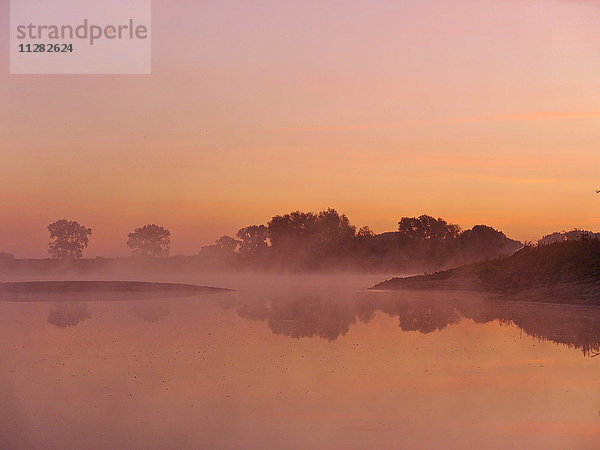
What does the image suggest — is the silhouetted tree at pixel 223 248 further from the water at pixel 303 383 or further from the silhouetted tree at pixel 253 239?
the water at pixel 303 383

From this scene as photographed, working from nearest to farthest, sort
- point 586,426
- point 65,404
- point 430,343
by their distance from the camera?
point 586,426 < point 65,404 < point 430,343

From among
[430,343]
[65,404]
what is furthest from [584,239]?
[65,404]

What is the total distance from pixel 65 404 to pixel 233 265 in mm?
99062

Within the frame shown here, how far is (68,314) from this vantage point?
29.9m


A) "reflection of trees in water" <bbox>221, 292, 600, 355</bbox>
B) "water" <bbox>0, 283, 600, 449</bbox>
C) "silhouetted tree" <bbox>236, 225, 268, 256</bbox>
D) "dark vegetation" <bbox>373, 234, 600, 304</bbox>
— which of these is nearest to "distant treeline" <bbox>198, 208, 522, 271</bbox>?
"silhouetted tree" <bbox>236, 225, 268, 256</bbox>

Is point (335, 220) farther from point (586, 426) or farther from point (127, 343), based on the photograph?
point (586, 426)

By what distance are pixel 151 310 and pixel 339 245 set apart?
71072mm

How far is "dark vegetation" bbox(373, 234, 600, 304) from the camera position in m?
33.5

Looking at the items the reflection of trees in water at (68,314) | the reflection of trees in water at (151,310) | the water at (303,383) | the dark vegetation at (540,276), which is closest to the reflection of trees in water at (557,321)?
the water at (303,383)

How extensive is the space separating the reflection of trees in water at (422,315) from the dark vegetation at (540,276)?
2.10m

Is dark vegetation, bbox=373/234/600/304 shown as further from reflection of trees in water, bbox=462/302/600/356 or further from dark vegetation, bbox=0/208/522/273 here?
dark vegetation, bbox=0/208/522/273

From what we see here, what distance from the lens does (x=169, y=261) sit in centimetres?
11525

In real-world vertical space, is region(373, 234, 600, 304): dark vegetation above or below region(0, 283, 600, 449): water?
above

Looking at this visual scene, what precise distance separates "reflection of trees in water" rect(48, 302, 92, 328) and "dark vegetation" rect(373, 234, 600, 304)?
70.0 ft
